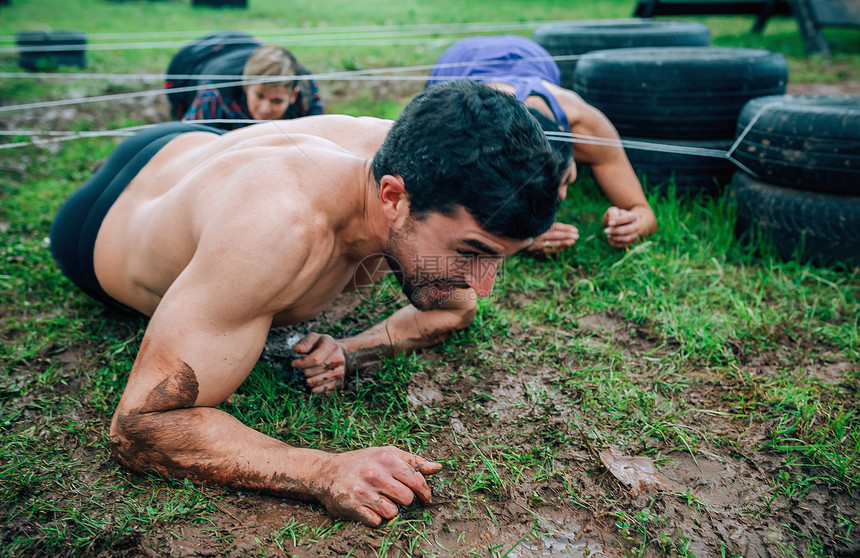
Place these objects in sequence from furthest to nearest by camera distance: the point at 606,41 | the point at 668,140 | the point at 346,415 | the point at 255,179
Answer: the point at 606,41 → the point at 668,140 → the point at 346,415 → the point at 255,179

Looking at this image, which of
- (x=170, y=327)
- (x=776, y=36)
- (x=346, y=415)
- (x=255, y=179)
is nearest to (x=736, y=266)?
(x=346, y=415)

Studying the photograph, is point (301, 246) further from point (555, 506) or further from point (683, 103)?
point (683, 103)

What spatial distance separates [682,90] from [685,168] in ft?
1.43

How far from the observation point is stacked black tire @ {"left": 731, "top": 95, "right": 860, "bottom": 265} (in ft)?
9.35

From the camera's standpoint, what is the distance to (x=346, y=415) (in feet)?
7.08

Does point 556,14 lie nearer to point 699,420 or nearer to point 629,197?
point 629,197

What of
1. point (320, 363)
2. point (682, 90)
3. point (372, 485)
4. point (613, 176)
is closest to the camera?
point (372, 485)

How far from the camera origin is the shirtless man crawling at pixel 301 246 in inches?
65.2

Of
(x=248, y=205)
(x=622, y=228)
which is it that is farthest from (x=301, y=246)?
(x=622, y=228)

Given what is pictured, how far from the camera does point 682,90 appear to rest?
3.48 m

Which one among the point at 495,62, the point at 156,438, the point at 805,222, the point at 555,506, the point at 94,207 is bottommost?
the point at 555,506

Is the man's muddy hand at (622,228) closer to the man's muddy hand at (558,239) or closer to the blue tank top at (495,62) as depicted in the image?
the man's muddy hand at (558,239)

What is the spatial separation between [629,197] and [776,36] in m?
8.14

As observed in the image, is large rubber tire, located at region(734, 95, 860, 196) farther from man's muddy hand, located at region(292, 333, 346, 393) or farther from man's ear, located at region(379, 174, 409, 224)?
man's muddy hand, located at region(292, 333, 346, 393)
